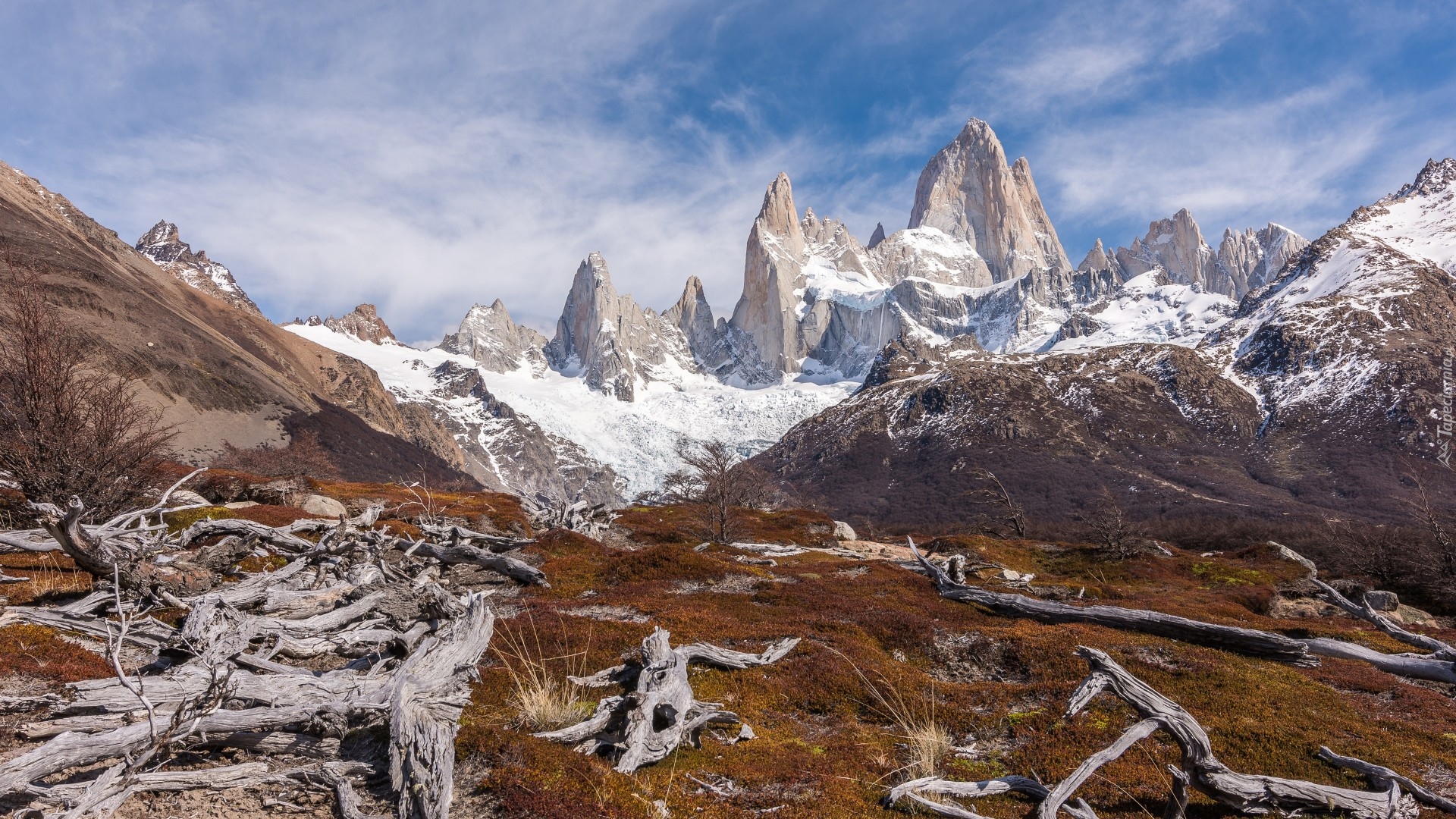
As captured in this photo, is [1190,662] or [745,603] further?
[745,603]

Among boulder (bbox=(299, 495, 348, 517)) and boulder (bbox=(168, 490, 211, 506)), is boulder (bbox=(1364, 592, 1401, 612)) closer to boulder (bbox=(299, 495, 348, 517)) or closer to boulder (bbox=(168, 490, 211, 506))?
boulder (bbox=(299, 495, 348, 517))

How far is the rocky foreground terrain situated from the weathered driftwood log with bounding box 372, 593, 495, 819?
0.12 ft

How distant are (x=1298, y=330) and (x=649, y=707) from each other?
25735 cm

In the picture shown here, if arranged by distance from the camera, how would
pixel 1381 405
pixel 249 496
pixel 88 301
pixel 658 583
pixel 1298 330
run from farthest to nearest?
pixel 1298 330, pixel 1381 405, pixel 88 301, pixel 249 496, pixel 658 583

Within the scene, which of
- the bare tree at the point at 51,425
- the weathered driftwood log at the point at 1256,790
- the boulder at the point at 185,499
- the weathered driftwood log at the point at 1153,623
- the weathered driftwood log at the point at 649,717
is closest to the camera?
the weathered driftwood log at the point at 1256,790

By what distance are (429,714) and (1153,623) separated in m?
14.4

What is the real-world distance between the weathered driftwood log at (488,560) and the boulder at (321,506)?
15664 millimetres

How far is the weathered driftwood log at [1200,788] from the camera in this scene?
6.10 meters

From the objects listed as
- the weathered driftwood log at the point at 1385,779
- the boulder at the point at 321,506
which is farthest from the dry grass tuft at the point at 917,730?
the boulder at the point at 321,506

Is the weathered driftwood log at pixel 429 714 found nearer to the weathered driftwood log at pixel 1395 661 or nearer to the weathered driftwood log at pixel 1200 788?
the weathered driftwood log at pixel 1200 788

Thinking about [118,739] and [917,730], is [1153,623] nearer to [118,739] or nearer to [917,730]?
[917,730]

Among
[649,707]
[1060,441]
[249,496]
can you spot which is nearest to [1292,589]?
[649,707]

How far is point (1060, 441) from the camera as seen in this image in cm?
17575

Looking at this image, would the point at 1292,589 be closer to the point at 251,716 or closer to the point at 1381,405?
the point at 251,716
